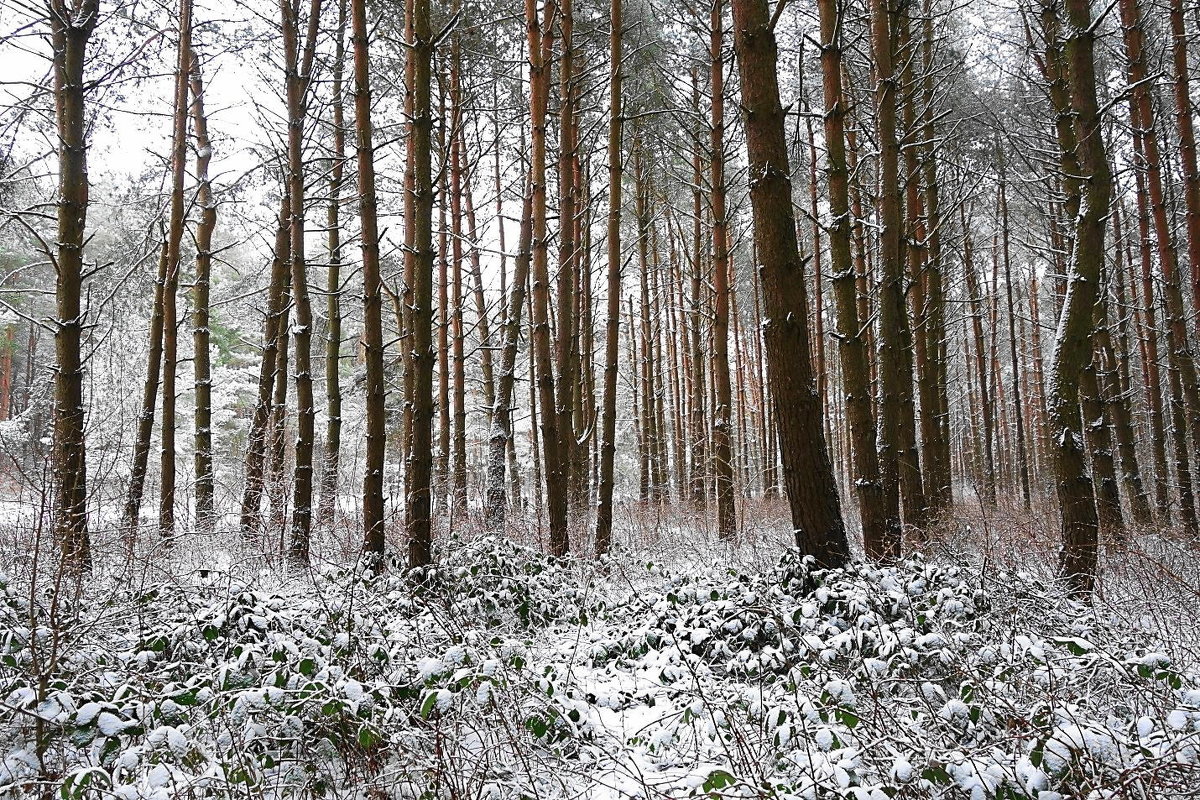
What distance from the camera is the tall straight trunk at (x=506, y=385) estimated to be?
328 inches

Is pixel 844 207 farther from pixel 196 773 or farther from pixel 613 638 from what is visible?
pixel 196 773

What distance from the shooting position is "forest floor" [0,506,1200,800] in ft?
7.31

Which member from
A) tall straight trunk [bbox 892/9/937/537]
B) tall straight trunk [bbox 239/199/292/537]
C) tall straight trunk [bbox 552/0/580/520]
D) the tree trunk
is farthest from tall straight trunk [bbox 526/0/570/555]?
tall straight trunk [bbox 892/9/937/537]

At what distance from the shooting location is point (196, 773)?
2.41 meters

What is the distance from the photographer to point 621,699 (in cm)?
357

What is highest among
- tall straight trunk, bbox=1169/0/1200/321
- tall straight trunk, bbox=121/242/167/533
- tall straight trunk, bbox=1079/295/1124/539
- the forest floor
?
tall straight trunk, bbox=1169/0/1200/321

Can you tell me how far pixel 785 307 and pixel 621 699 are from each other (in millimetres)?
2695

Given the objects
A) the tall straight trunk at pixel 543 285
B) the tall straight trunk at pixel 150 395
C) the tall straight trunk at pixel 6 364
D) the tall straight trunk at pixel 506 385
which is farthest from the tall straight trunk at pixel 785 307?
the tall straight trunk at pixel 6 364

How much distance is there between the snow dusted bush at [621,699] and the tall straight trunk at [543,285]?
103 inches

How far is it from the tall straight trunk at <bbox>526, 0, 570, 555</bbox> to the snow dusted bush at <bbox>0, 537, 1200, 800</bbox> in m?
2.60

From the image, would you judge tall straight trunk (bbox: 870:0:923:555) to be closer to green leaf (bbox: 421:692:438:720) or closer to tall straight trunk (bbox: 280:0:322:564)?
green leaf (bbox: 421:692:438:720)

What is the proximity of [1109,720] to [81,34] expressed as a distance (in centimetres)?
761

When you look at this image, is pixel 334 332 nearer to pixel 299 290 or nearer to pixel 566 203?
pixel 299 290

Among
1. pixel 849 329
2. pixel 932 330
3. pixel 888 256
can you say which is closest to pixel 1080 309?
pixel 849 329
